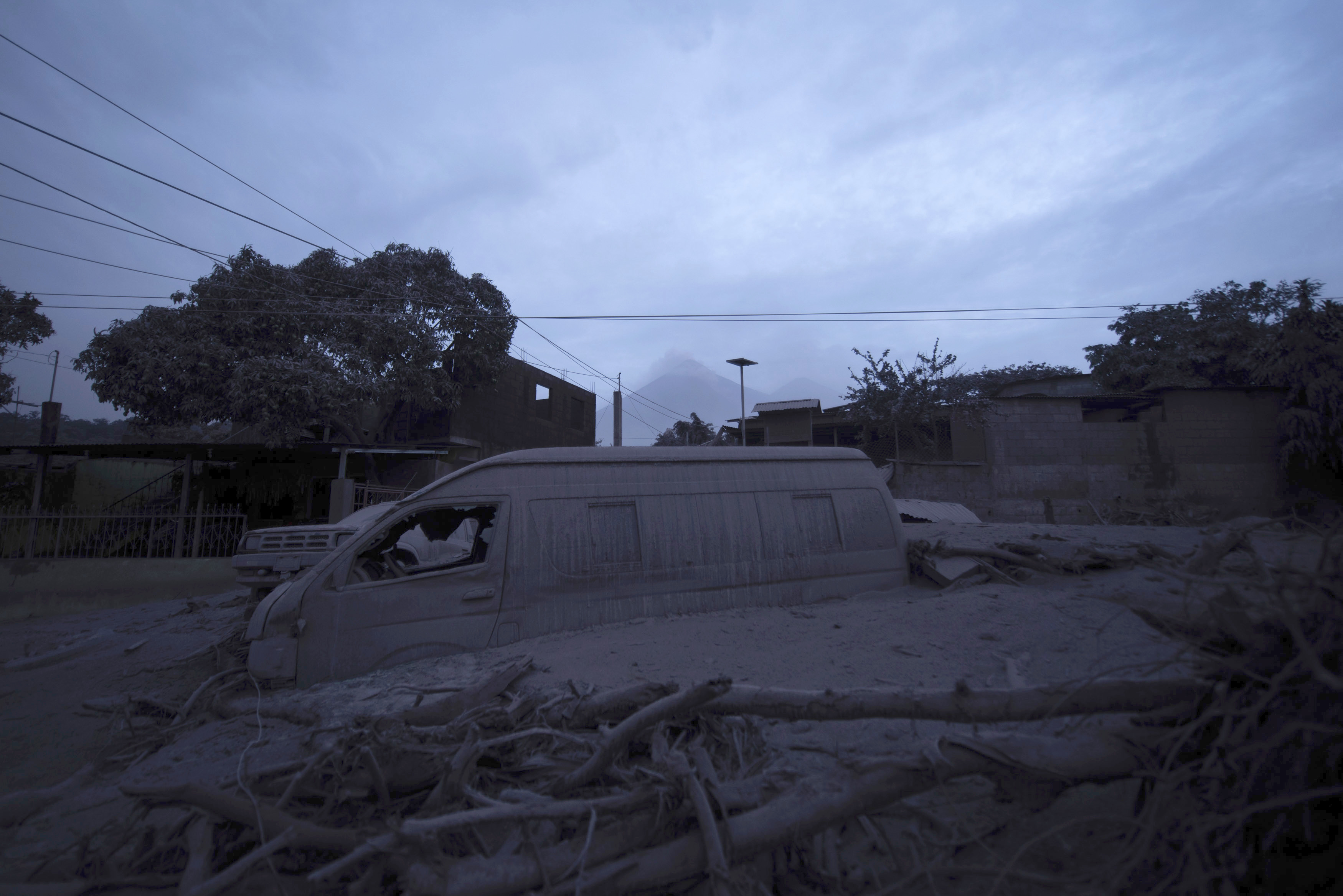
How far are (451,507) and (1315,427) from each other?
1867cm

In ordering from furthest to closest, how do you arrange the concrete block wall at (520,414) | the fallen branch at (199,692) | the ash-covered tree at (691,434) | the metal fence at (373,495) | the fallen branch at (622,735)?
the ash-covered tree at (691,434) < the concrete block wall at (520,414) < the metal fence at (373,495) < the fallen branch at (199,692) < the fallen branch at (622,735)

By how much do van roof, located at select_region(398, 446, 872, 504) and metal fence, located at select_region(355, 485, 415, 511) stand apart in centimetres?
755

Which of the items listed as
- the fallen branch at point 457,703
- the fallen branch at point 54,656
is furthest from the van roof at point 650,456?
the fallen branch at point 54,656

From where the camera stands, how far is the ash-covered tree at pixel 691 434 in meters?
31.3

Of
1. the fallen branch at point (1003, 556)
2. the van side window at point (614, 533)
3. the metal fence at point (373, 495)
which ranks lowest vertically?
the fallen branch at point (1003, 556)

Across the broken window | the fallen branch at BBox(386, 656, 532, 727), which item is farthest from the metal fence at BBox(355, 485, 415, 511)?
the broken window

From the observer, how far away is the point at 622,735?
7.17 ft

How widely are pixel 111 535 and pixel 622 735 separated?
13.5 m

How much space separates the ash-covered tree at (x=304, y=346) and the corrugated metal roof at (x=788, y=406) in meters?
9.95

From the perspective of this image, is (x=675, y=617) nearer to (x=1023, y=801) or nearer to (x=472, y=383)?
(x=1023, y=801)

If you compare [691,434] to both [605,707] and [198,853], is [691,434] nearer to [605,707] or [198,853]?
[605,707]

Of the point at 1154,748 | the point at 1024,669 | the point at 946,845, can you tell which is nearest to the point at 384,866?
the point at 946,845

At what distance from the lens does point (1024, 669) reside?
3266mm

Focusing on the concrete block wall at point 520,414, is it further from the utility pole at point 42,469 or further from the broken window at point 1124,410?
the broken window at point 1124,410
